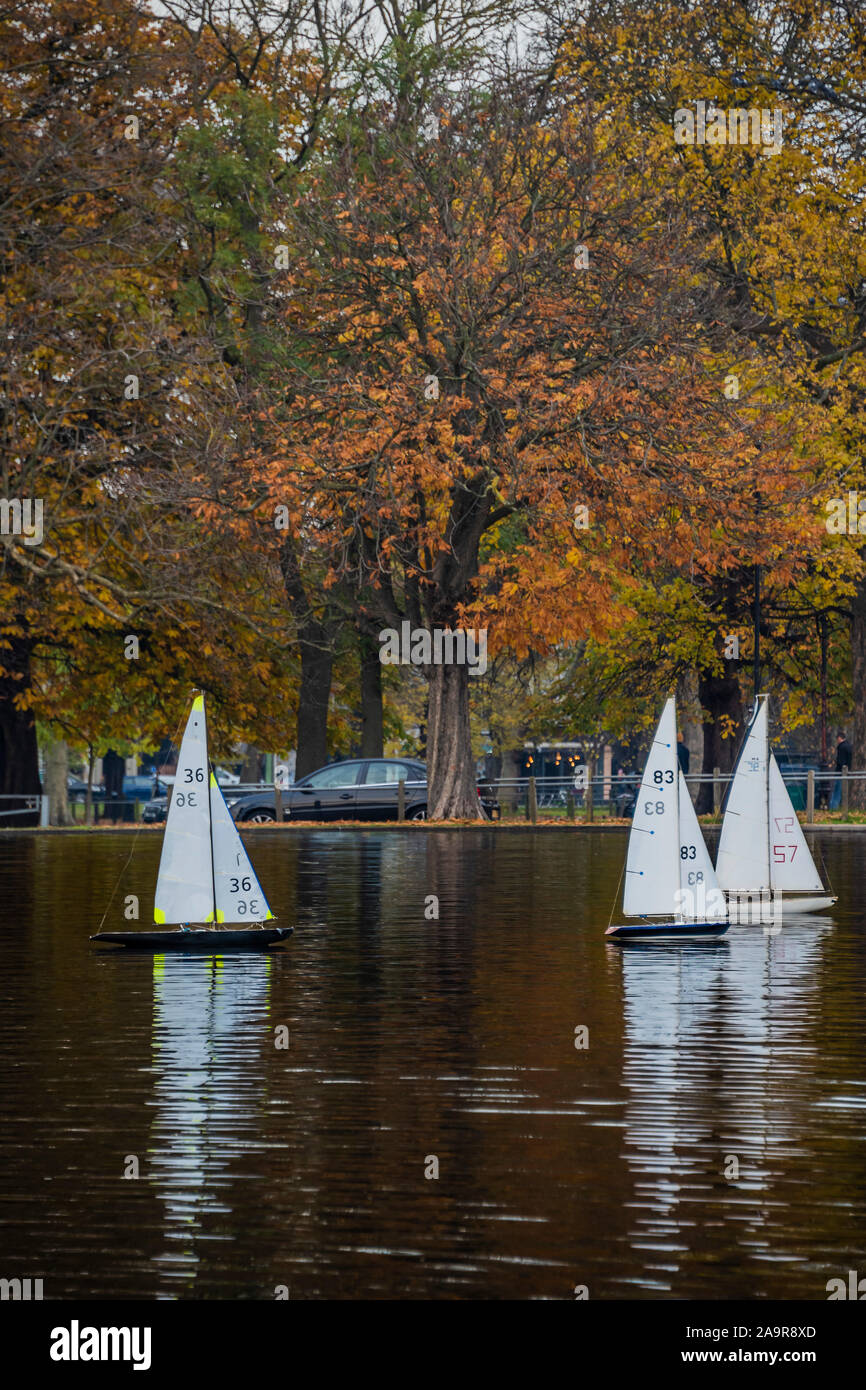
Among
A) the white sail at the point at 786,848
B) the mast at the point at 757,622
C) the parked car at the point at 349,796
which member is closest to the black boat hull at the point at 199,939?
the white sail at the point at 786,848

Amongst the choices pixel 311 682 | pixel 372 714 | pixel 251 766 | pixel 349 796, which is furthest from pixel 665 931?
pixel 251 766

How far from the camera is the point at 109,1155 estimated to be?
30.5 feet

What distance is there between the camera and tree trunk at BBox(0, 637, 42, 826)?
1825 inches

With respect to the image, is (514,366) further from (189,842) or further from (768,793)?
(189,842)

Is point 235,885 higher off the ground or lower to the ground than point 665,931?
higher

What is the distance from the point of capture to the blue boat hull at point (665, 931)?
18906mm

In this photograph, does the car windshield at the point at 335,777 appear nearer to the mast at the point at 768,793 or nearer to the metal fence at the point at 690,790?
the metal fence at the point at 690,790

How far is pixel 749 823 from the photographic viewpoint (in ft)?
68.7

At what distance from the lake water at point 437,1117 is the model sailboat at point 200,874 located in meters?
0.34

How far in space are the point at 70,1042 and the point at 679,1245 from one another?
5936 millimetres

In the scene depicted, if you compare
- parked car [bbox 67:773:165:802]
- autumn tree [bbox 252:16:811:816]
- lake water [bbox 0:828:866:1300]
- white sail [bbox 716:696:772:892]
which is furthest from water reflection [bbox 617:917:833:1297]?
parked car [bbox 67:773:165:802]

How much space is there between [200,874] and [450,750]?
24.9 metres

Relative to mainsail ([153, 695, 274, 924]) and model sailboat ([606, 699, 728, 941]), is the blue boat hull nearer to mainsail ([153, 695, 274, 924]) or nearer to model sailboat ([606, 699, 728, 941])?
model sailboat ([606, 699, 728, 941])
